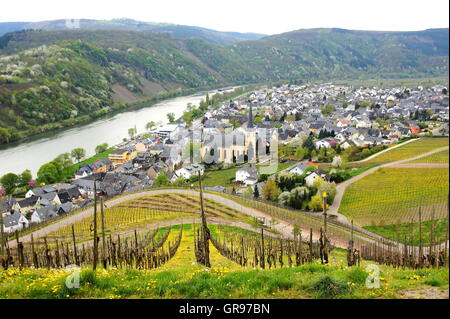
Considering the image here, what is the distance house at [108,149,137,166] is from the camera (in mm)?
37328

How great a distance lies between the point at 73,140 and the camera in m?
44.7

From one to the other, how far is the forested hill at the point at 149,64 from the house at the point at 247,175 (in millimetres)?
15197

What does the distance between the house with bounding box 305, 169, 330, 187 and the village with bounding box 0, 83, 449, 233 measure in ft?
0.22

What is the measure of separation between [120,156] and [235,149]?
10.9 m

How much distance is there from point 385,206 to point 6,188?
26.0 m

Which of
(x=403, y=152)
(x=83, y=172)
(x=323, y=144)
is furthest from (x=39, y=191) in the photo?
(x=403, y=152)

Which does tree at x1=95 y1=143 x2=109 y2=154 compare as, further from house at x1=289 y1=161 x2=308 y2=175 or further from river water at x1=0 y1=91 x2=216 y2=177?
house at x1=289 y1=161 x2=308 y2=175

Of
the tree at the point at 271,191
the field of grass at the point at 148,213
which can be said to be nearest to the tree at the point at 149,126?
the tree at the point at 271,191

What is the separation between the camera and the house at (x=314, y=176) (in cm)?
2638

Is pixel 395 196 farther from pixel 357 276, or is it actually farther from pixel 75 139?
pixel 75 139

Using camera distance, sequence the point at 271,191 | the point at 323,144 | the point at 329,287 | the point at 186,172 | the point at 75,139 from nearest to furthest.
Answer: the point at 329,287 → the point at 271,191 → the point at 186,172 → the point at 323,144 → the point at 75,139

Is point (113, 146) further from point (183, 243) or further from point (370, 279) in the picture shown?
point (370, 279)

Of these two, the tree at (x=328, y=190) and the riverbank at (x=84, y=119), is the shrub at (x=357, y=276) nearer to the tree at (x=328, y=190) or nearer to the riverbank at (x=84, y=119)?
the tree at (x=328, y=190)

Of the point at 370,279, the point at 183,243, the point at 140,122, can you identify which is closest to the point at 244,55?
the point at 140,122
